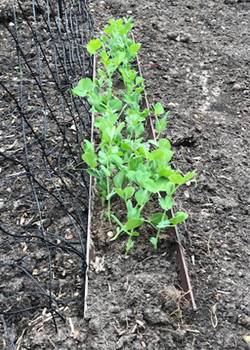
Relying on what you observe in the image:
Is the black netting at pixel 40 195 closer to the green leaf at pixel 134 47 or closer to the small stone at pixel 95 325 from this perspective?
the small stone at pixel 95 325

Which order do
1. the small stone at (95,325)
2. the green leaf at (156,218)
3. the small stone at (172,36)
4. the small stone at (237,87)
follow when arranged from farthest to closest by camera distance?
the small stone at (172,36), the small stone at (237,87), the green leaf at (156,218), the small stone at (95,325)

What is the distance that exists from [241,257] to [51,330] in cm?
75

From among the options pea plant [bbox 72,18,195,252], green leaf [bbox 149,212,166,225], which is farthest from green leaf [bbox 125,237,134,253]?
green leaf [bbox 149,212,166,225]

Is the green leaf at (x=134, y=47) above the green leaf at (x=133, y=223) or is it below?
above

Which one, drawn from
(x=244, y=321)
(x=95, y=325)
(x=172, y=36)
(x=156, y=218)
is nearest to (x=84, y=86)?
(x=156, y=218)

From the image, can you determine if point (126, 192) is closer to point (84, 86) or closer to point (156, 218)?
point (156, 218)

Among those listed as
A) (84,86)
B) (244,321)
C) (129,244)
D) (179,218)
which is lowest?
(244,321)

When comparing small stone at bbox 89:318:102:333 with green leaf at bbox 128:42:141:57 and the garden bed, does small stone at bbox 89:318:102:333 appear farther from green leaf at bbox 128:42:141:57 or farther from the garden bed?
green leaf at bbox 128:42:141:57

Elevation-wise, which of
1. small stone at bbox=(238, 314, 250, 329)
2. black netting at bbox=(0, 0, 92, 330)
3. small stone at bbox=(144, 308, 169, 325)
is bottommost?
small stone at bbox=(238, 314, 250, 329)

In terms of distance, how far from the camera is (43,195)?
2.06 meters

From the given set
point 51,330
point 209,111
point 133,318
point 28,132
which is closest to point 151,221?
point 133,318

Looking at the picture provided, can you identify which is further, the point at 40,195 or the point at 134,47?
the point at 134,47

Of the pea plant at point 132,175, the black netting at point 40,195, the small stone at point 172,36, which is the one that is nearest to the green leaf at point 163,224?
the pea plant at point 132,175

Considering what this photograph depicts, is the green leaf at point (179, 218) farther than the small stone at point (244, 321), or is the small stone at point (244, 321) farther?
the green leaf at point (179, 218)
